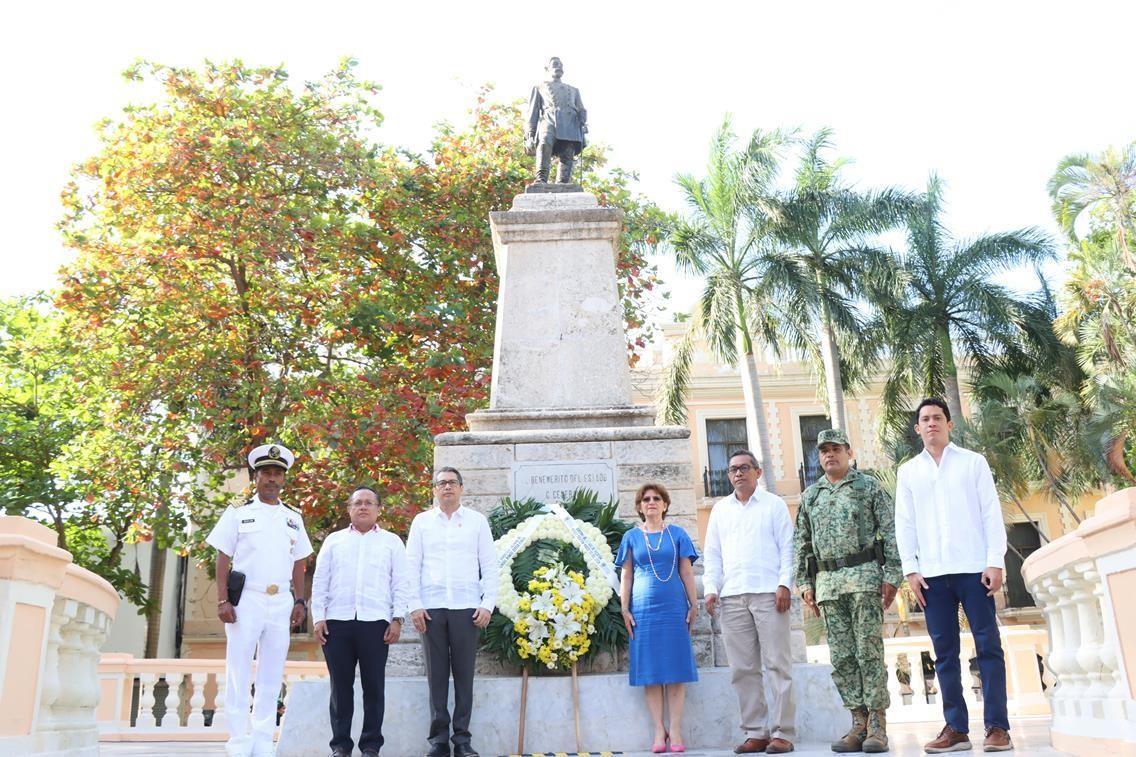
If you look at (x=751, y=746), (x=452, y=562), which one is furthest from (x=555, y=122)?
(x=751, y=746)

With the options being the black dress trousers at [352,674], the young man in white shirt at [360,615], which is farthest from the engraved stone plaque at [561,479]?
the black dress trousers at [352,674]

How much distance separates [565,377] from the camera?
31.6 feet

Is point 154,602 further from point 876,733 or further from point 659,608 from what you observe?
point 876,733

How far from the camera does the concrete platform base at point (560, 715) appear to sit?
668 cm

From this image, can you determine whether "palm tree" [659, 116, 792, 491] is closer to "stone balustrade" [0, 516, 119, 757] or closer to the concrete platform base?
the concrete platform base

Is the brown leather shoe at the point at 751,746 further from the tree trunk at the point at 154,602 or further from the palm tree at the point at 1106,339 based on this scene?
the tree trunk at the point at 154,602

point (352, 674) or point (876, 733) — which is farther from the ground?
point (352, 674)

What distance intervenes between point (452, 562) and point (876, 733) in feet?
8.82

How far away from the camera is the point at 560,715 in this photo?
6781mm

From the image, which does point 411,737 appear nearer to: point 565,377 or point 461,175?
point 565,377

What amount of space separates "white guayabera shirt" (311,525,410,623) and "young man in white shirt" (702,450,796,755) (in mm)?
1953

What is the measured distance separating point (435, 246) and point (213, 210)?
3.39 metres

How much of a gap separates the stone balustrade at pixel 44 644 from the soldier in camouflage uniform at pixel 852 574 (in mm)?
3997

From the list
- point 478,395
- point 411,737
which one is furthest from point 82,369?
point 411,737
